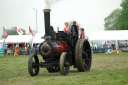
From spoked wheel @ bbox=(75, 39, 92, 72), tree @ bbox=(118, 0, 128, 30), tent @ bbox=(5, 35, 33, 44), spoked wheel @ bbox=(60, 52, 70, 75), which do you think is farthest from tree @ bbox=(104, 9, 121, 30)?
spoked wheel @ bbox=(60, 52, 70, 75)

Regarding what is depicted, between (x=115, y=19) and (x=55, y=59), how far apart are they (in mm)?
62120

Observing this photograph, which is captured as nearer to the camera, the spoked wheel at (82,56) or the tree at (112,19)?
the spoked wheel at (82,56)

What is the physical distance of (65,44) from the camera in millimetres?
9086

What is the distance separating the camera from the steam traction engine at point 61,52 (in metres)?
8.19

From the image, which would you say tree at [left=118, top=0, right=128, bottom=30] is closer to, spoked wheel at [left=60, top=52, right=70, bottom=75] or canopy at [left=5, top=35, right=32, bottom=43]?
canopy at [left=5, top=35, right=32, bottom=43]

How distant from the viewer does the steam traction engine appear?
819 cm

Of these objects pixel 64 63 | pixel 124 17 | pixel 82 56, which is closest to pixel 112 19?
pixel 124 17

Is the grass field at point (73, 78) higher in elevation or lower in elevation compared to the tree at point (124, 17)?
lower

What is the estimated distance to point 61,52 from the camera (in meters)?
8.80

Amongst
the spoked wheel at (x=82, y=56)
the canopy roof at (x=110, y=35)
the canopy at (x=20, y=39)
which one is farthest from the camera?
the canopy at (x=20, y=39)

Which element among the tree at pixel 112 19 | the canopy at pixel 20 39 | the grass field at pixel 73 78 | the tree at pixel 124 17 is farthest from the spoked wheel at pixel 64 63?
the tree at pixel 112 19

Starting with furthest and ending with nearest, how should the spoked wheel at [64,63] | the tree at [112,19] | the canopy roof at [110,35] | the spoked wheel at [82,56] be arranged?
the tree at [112,19] < the canopy roof at [110,35] < the spoked wheel at [82,56] < the spoked wheel at [64,63]

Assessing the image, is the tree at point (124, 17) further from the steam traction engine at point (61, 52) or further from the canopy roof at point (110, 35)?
the steam traction engine at point (61, 52)

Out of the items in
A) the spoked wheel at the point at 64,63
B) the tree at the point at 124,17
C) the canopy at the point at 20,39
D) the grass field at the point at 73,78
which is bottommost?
the grass field at the point at 73,78
